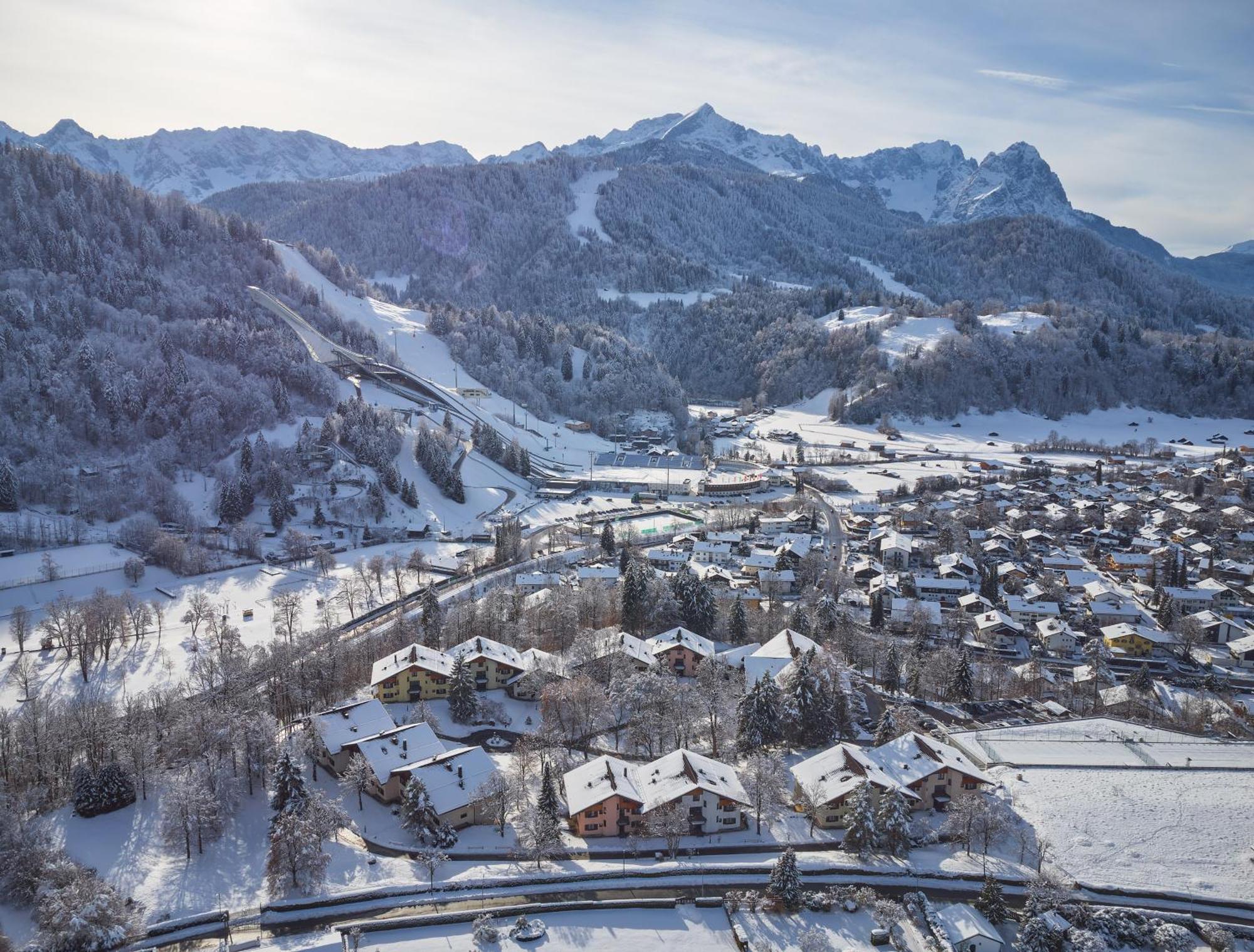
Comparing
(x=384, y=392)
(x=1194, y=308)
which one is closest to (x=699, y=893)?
(x=384, y=392)

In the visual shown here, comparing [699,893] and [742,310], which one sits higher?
[742,310]

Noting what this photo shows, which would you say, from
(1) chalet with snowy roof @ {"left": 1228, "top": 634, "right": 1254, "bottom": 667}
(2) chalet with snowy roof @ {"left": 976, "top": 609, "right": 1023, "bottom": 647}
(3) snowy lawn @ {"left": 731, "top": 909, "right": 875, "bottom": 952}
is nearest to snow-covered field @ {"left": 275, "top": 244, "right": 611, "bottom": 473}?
(2) chalet with snowy roof @ {"left": 976, "top": 609, "right": 1023, "bottom": 647}

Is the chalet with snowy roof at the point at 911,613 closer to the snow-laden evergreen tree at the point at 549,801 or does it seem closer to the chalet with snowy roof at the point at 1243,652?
the chalet with snowy roof at the point at 1243,652

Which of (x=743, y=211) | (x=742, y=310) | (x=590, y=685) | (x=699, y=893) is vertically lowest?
(x=699, y=893)

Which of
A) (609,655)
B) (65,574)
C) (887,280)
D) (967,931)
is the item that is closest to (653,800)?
(967,931)

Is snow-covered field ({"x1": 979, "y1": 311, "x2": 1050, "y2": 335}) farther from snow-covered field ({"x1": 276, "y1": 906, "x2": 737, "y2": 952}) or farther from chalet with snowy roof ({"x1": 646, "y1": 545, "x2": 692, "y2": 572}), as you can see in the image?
snow-covered field ({"x1": 276, "y1": 906, "x2": 737, "y2": 952})

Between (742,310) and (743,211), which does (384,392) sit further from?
(743,211)
